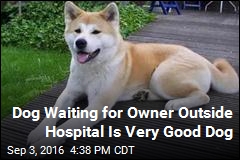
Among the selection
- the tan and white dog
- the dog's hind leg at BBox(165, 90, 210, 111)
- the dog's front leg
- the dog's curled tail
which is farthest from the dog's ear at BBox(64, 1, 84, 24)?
the dog's curled tail

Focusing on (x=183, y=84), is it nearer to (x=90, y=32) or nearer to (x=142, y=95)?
(x=142, y=95)

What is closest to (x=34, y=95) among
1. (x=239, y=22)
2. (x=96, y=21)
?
(x=96, y=21)

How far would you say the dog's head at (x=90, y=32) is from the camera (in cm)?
174

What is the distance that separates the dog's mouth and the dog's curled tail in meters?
0.60

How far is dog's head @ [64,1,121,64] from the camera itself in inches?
68.4

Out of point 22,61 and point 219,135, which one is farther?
point 219,135

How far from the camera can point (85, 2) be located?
188 cm

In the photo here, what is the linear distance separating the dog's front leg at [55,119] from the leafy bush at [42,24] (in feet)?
0.76

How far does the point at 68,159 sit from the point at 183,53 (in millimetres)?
905

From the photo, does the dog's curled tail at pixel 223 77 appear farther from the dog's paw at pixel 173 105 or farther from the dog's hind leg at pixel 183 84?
the dog's paw at pixel 173 105

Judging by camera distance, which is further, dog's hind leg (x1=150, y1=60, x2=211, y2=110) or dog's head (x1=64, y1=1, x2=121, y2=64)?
dog's hind leg (x1=150, y1=60, x2=211, y2=110)

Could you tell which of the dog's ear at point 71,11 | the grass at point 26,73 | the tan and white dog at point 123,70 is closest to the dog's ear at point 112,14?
the tan and white dog at point 123,70

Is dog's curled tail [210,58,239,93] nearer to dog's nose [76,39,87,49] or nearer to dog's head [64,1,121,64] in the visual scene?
dog's head [64,1,121,64]

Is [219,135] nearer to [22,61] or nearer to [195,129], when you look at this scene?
[195,129]
